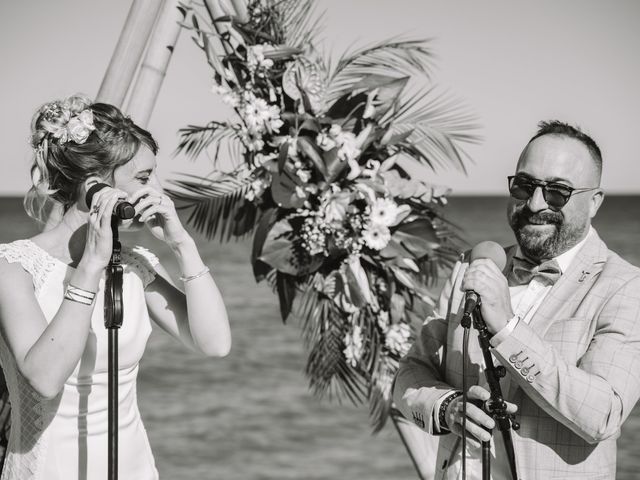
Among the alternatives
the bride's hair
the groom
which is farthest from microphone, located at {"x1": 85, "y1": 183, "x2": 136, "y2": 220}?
the groom

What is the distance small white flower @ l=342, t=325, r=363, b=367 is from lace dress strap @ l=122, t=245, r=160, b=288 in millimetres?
1146

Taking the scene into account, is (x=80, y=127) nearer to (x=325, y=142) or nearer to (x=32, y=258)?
(x=32, y=258)

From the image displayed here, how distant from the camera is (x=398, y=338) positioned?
14.0 feet

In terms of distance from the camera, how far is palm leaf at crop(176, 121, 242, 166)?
14.1ft

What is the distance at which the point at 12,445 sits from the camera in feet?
10.5

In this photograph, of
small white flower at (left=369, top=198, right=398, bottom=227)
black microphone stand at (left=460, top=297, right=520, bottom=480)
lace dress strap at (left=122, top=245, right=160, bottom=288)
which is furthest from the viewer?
small white flower at (left=369, top=198, right=398, bottom=227)

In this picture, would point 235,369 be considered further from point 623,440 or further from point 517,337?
point 517,337

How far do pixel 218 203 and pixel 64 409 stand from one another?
144cm

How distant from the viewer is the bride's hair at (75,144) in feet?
10.6

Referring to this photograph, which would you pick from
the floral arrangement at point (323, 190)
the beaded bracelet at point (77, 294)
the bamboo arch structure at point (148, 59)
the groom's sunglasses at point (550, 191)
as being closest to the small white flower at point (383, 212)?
the floral arrangement at point (323, 190)

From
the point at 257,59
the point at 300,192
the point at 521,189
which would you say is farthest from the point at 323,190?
the point at 521,189

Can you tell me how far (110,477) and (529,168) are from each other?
1642 millimetres

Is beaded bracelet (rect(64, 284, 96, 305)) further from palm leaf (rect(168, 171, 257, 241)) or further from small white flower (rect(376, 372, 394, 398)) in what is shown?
small white flower (rect(376, 372, 394, 398))

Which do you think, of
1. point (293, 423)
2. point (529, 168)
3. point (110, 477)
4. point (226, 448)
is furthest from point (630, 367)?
point (293, 423)
